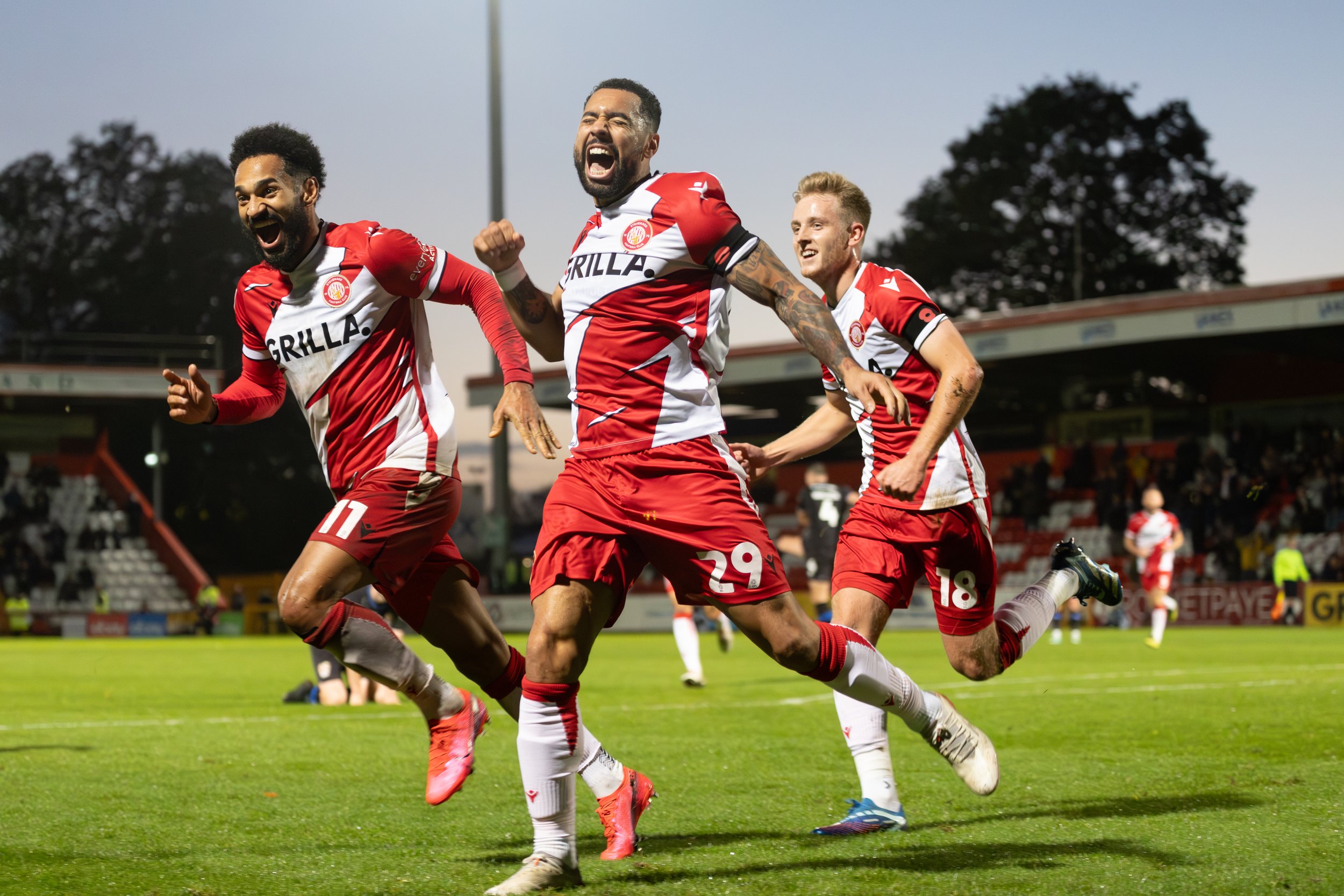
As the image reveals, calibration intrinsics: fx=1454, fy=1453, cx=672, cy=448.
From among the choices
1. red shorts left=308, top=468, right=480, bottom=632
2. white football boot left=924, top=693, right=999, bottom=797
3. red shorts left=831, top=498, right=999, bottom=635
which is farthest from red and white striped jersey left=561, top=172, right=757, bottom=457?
white football boot left=924, top=693, right=999, bottom=797

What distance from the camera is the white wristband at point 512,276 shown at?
464 centimetres

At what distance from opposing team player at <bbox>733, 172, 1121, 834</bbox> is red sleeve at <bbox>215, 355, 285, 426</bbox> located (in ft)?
6.54

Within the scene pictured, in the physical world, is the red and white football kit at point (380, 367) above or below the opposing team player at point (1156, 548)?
above

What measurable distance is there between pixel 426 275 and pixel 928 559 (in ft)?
7.28

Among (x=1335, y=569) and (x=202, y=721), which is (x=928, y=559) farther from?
(x=1335, y=569)

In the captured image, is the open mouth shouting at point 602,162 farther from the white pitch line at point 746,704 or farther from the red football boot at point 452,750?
the white pitch line at point 746,704

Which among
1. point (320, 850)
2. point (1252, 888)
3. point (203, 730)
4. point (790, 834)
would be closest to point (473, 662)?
point (320, 850)

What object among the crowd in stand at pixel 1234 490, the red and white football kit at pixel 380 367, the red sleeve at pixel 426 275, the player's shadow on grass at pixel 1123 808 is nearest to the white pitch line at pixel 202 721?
the red and white football kit at pixel 380 367

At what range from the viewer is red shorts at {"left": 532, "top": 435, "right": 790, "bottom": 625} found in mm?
4270

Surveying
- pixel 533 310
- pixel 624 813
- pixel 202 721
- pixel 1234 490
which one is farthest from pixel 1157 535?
pixel 533 310

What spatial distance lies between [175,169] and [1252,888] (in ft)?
191

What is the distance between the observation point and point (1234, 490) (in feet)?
108

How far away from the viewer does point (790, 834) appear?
17.1 ft

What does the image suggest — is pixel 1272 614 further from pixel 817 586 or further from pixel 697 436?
pixel 697 436
